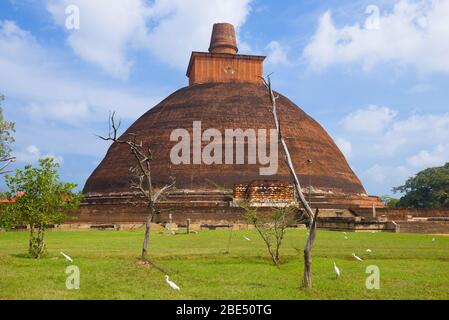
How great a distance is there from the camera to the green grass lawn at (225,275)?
748cm

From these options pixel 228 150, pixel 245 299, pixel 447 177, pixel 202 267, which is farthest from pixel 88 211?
pixel 447 177

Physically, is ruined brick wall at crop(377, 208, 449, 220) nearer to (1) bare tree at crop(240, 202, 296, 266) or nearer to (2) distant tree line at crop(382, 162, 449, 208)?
(2) distant tree line at crop(382, 162, 449, 208)

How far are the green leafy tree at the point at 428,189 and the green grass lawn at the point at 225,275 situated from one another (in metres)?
32.6

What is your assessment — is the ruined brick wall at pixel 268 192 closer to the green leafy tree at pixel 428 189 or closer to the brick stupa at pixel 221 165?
the brick stupa at pixel 221 165

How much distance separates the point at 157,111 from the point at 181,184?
8.28 m

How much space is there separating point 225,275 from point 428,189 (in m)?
40.0

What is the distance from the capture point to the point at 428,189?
4488 cm

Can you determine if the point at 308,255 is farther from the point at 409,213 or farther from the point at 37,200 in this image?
the point at 409,213

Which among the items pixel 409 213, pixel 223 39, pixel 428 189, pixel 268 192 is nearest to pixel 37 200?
pixel 268 192

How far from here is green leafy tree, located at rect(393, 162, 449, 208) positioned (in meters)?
43.3

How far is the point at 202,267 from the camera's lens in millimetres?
10344

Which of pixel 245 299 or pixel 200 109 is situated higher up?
pixel 200 109
